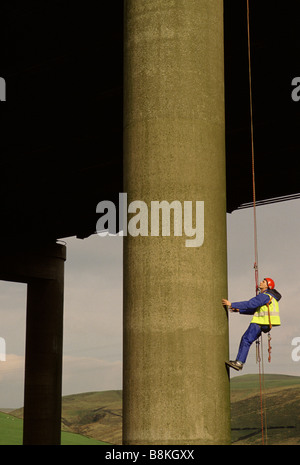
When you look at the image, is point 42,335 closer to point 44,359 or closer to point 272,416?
point 44,359

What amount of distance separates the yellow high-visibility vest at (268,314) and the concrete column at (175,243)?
59.2 inches

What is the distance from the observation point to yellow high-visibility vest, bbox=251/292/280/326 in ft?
52.4

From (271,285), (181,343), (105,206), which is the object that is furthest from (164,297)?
(105,206)

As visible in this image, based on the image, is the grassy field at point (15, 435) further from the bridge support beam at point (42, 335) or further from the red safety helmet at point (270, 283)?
the red safety helmet at point (270, 283)

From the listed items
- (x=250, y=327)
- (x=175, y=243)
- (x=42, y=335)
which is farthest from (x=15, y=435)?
(x=175, y=243)

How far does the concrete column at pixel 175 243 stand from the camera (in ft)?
46.0

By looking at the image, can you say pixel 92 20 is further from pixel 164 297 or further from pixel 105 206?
pixel 105 206

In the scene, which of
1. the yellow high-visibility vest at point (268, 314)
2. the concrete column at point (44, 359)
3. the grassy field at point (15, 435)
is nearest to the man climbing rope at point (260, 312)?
the yellow high-visibility vest at point (268, 314)

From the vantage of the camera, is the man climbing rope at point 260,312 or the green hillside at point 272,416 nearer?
the man climbing rope at point 260,312

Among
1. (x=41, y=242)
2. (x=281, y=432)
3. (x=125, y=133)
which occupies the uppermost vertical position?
(x=41, y=242)

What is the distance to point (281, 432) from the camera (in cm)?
12888

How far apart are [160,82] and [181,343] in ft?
15.5

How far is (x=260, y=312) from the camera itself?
52.6ft

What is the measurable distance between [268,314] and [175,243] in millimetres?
2808
